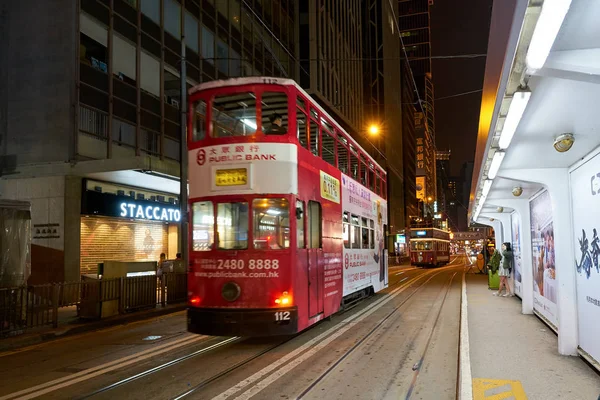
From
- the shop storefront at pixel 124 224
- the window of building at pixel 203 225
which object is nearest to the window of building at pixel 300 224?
the window of building at pixel 203 225

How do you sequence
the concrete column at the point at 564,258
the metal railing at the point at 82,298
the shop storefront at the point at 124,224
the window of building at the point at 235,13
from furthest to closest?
the window of building at the point at 235,13
the shop storefront at the point at 124,224
the metal railing at the point at 82,298
the concrete column at the point at 564,258

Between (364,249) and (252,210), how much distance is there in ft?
21.2

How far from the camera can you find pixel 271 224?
8242 mm

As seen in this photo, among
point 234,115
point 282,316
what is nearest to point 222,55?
point 234,115

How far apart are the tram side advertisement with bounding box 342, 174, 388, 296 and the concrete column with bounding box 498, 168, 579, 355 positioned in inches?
194

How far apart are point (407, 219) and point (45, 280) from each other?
9015cm

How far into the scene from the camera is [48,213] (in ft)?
53.1

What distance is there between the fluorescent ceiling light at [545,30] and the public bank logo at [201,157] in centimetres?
594

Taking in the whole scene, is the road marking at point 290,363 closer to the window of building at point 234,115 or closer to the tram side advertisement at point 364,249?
the tram side advertisement at point 364,249

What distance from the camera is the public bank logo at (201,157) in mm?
8547

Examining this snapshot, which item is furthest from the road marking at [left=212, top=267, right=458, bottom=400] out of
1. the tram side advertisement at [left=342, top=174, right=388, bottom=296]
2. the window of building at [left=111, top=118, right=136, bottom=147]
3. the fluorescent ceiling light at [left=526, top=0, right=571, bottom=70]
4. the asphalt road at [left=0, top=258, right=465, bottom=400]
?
the window of building at [left=111, top=118, right=136, bottom=147]

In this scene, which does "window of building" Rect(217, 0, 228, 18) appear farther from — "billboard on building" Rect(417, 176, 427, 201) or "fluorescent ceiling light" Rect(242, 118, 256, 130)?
"billboard on building" Rect(417, 176, 427, 201)

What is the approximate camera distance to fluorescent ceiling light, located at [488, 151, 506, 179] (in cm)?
711

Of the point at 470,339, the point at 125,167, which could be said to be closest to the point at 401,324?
the point at 470,339
